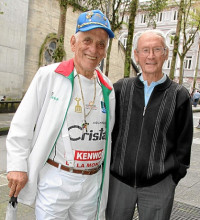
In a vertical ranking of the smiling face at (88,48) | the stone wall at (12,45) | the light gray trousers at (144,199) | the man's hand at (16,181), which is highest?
the stone wall at (12,45)

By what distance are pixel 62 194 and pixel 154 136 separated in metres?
0.79

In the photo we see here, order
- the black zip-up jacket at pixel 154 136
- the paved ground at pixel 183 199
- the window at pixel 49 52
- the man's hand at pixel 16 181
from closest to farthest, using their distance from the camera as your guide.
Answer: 1. the man's hand at pixel 16 181
2. the black zip-up jacket at pixel 154 136
3. the paved ground at pixel 183 199
4. the window at pixel 49 52

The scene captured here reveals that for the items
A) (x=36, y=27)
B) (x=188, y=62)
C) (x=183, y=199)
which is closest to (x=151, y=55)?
(x=183, y=199)

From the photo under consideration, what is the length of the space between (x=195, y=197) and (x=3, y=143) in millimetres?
5043

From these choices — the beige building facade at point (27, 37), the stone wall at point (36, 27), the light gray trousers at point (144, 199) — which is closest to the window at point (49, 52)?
the beige building facade at point (27, 37)

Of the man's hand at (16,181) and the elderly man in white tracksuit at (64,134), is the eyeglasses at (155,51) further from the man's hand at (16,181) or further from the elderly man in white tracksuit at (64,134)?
the man's hand at (16,181)

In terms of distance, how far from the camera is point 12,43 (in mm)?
15195

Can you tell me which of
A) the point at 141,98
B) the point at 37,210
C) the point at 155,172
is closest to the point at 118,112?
the point at 141,98

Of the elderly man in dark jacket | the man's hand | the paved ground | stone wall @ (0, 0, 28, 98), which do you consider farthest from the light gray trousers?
stone wall @ (0, 0, 28, 98)

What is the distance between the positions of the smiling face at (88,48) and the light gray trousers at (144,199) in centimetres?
94

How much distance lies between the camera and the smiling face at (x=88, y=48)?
196 cm

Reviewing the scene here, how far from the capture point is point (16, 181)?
181cm

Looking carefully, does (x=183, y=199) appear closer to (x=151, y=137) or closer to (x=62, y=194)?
(x=151, y=137)

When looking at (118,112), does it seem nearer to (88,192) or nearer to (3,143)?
(88,192)
